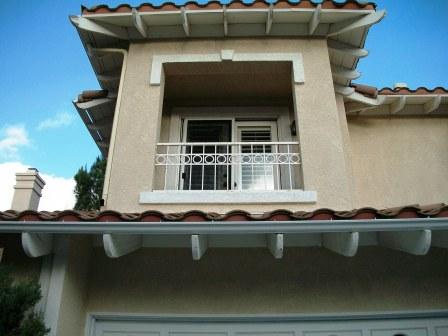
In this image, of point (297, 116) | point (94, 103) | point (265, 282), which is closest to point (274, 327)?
point (265, 282)

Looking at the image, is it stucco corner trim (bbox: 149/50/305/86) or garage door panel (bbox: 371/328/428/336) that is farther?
stucco corner trim (bbox: 149/50/305/86)

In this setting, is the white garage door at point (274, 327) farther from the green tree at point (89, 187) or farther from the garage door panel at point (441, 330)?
the green tree at point (89, 187)

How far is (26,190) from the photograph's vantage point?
5.35m

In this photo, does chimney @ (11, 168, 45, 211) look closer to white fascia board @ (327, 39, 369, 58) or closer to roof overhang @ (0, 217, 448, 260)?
roof overhang @ (0, 217, 448, 260)

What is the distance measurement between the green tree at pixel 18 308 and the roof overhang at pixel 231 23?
15.0 feet

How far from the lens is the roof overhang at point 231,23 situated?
5.91 metres

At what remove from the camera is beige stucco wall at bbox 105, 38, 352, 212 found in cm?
493

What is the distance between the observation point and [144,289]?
4.40 m

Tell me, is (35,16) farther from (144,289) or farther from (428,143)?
(428,143)

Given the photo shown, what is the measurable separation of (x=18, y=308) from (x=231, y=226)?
2.28 metres

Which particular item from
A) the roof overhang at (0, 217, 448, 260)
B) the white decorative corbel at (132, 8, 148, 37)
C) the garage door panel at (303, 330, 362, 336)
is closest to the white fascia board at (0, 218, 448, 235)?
the roof overhang at (0, 217, 448, 260)

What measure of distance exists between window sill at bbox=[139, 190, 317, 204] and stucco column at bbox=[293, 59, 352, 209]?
22 centimetres

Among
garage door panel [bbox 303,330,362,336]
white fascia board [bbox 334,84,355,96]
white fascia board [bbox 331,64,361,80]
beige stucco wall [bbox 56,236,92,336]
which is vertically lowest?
garage door panel [bbox 303,330,362,336]

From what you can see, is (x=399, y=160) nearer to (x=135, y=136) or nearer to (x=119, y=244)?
(x=135, y=136)
